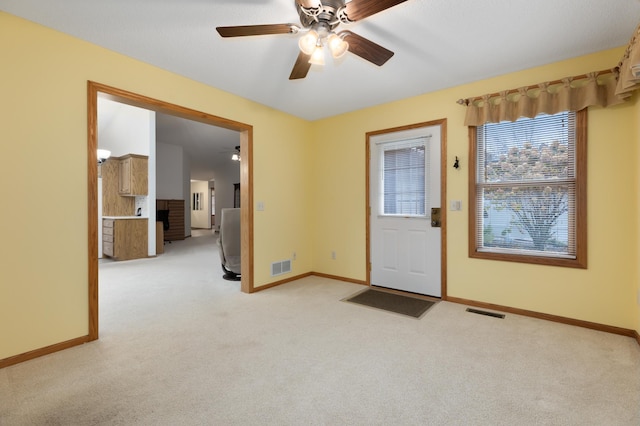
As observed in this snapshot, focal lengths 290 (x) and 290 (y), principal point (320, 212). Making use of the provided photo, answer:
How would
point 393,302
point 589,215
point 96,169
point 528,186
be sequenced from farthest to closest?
point 393,302 < point 528,186 < point 589,215 < point 96,169

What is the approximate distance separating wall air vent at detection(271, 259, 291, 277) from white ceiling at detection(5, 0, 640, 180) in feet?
7.32

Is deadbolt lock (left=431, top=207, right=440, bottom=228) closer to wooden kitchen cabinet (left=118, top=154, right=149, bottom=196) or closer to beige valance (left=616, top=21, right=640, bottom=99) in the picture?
beige valance (left=616, top=21, right=640, bottom=99)

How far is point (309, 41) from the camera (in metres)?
1.79

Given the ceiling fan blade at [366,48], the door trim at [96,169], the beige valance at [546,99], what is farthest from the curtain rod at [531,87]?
the door trim at [96,169]

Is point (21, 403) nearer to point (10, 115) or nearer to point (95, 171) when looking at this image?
point (95, 171)

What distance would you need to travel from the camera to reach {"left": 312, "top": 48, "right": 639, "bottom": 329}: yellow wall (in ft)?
7.98

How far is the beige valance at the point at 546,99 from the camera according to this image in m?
2.45

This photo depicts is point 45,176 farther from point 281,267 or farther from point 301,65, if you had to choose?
point 281,267

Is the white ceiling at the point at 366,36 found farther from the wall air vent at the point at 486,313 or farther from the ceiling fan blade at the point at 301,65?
the wall air vent at the point at 486,313

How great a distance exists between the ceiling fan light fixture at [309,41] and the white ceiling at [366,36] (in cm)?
34

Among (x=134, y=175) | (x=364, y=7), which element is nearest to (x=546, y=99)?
(x=364, y=7)

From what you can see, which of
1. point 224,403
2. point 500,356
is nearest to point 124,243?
point 224,403

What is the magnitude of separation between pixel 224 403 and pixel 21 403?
112cm

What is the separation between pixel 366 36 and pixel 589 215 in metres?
2.48
